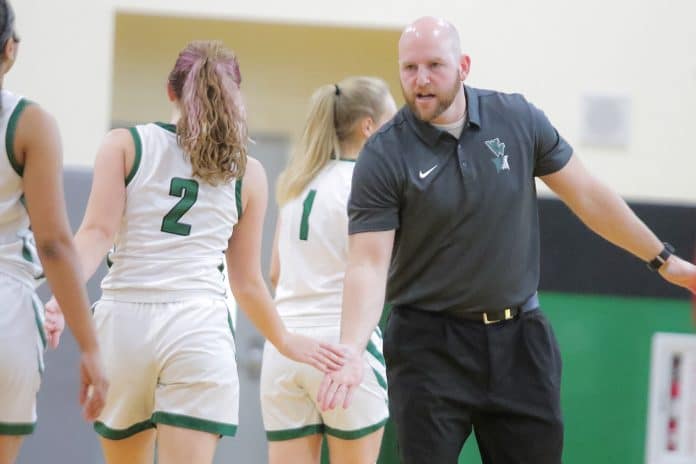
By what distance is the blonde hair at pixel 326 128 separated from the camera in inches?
162

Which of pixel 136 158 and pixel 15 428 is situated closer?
pixel 15 428

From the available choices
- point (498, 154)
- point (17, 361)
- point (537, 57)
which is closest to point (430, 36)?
point (498, 154)

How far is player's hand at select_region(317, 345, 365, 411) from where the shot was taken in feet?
10.4

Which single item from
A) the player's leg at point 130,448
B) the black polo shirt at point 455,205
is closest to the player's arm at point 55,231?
the player's leg at point 130,448

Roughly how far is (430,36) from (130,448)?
1.43m

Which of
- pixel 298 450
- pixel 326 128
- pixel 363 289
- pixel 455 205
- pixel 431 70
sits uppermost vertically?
pixel 431 70

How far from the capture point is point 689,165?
292 inches

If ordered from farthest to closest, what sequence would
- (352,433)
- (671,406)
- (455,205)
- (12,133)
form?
1. (671,406)
2. (352,433)
3. (455,205)
4. (12,133)

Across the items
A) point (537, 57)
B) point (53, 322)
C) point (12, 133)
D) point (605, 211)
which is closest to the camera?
point (12, 133)

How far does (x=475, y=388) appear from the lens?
330 cm

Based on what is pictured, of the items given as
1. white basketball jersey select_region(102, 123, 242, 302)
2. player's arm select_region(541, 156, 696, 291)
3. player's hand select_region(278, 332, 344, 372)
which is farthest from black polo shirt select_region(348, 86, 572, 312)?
white basketball jersey select_region(102, 123, 242, 302)

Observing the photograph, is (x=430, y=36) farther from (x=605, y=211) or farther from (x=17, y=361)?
(x=17, y=361)

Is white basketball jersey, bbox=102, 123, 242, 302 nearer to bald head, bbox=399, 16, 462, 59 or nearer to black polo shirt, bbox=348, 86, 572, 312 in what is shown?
black polo shirt, bbox=348, 86, 572, 312

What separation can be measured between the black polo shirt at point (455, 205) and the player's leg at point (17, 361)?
999 millimetres
